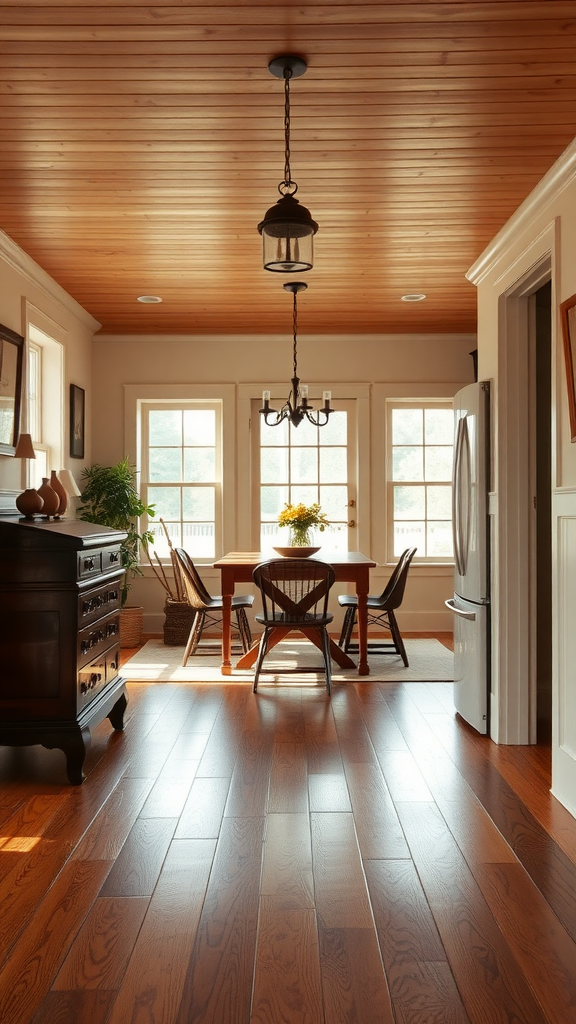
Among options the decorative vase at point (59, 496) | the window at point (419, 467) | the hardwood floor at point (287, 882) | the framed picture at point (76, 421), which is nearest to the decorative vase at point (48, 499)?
the decorative vase at point (59, 496)

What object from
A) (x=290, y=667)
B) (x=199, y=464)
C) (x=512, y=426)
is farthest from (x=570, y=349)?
(x=199, y=464)

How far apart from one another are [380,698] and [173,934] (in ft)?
10.1

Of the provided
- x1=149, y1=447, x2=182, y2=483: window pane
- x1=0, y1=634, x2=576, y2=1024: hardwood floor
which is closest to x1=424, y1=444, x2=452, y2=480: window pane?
x1=149, y1=447, x2=182, y2=483: window pane

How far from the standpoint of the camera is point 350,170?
13.2 feet

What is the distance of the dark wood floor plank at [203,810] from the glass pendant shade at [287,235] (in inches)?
79.7

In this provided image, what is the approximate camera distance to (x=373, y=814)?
3.21 m

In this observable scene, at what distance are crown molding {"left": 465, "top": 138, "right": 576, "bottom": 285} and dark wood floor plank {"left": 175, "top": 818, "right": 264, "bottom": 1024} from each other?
109 inches

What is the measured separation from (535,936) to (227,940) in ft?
2.68

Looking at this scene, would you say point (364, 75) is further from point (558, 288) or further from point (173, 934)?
point (173, 934)

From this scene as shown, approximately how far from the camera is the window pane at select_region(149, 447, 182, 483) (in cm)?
795

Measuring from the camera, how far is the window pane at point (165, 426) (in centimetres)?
796

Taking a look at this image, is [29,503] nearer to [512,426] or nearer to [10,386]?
[10,386]

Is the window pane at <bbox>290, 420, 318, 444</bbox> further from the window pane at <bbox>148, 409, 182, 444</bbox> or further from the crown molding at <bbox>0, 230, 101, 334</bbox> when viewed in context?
the crown molding at <bbox>0, 230, 101, 334</bbox>

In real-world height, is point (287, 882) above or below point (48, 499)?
below
